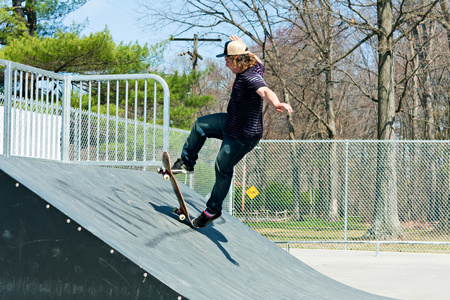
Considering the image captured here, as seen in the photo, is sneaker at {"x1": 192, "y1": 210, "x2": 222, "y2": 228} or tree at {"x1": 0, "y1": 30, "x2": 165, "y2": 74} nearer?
sneaker at {"x1": 192, "y1": 210, "x2": 222, "y2": 228}

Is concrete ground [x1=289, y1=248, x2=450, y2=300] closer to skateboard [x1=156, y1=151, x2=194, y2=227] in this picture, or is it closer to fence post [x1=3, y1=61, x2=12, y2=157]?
skateboard [x1=156, y1=151, x2=194, y2=227]

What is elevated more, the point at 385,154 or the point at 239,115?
the point at 239,115

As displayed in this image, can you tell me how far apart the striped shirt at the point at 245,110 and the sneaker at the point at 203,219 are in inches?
29.5

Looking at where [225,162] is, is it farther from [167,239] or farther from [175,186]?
[167,239]

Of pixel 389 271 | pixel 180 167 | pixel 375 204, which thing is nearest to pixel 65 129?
pixel 180 167

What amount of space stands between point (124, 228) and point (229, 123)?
1325mm

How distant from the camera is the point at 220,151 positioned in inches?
192

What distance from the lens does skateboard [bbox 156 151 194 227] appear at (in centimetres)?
501

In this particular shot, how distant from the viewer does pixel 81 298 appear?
136 inches

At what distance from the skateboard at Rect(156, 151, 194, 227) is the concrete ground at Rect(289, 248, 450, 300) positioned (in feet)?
11.3

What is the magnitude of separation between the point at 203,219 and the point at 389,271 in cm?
620

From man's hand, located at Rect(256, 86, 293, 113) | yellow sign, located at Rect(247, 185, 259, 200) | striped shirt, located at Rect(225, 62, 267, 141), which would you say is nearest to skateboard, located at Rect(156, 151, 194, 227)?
striped shirt, located at Rect(225, 62, 267, 141)

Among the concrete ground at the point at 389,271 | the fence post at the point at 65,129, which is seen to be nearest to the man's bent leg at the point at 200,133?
the fence post at the point at 65,129

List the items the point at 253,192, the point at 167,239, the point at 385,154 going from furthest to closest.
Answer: the point at 253,192
the point at 385,154
the point at 167,239
